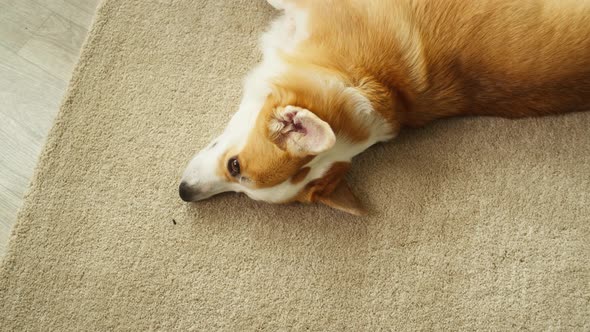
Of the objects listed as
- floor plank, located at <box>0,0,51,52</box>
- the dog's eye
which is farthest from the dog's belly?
floor plank, located at <box>0,0,51,52</box>

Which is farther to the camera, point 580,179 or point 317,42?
point 580,179

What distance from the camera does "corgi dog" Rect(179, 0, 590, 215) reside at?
1672mm

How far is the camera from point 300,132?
1.50 meters

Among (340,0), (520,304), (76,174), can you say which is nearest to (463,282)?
(520,304)

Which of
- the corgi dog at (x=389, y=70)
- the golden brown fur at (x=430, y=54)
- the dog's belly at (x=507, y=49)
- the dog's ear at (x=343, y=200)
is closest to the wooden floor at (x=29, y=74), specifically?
the corgi dog at (x=389, y=70)

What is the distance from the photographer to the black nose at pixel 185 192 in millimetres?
1882

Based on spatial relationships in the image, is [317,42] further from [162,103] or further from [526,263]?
[526,263]

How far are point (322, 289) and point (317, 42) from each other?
1.05 m

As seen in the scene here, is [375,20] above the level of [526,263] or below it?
above

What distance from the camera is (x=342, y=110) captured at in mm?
1646

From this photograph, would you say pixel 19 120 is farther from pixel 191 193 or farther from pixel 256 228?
pixel 256 228

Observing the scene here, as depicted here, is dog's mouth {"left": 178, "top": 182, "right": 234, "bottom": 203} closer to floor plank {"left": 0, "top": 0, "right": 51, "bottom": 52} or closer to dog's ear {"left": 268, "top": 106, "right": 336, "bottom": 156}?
dog's ear {"left": 268, "top": 106, "right": 336, "bottom": 156}

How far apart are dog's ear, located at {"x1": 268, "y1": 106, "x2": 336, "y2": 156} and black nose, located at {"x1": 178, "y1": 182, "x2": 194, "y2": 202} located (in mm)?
514

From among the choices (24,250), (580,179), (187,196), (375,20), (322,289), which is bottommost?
(24,250)
